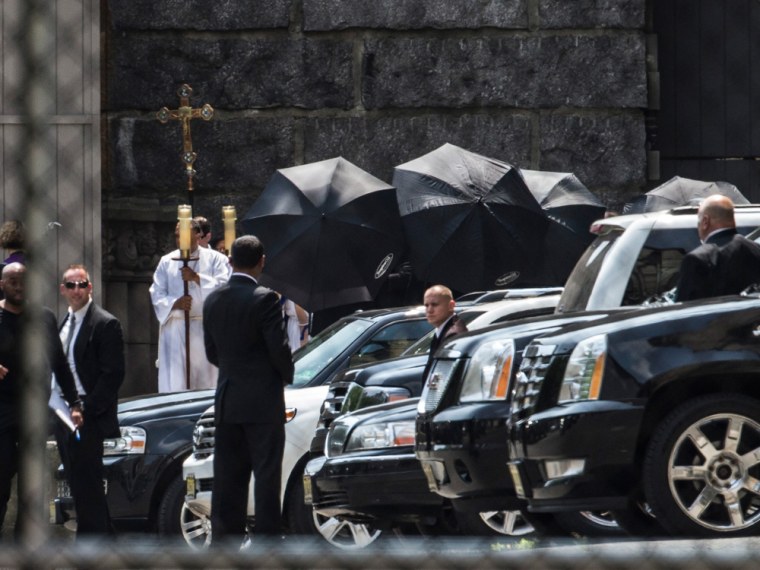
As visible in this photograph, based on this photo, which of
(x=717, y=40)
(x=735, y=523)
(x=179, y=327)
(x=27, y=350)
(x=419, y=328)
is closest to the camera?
(x=27, y=350)

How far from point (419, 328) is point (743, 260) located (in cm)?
343

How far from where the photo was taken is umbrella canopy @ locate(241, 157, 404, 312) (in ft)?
45.1

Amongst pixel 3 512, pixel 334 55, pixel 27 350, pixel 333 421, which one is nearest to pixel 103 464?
pixel 3 512

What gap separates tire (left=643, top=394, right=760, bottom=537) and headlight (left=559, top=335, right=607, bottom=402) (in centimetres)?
34

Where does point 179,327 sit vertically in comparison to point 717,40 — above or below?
below

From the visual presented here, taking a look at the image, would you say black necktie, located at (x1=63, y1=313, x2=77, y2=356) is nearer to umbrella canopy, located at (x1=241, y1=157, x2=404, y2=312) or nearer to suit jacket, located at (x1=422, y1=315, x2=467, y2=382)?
suit jacket, located at (x1=422, y1=315, x2=467, y2=382)

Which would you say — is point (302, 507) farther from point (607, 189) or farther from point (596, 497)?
point (607, 189)

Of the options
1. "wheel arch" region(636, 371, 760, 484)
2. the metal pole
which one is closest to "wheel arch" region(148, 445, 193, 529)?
"wheel arch" region(636, 371, 760, 484)

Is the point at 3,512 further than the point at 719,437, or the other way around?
the point at 3,512

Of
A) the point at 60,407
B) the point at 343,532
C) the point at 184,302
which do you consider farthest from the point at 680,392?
the point at 184,302

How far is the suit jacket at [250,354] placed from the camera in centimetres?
928

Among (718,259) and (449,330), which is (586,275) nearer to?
(718,259)

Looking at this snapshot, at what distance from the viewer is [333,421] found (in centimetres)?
1010

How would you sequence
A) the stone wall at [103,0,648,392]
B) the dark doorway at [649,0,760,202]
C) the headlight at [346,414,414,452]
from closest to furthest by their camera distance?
the headlight at [346,414,414,452]
the dark doorway at [649,0,760,202]
the stone wall at [103,0,648,392]
